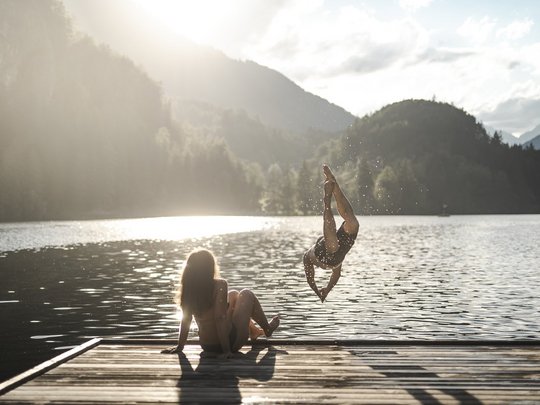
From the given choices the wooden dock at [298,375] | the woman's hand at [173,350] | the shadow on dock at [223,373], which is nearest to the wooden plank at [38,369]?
the wooden dock at [298,375]

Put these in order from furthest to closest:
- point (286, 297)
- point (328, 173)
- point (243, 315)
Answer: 1. point (286, 297)
2. point (328, 173)
3. point (243, 315)

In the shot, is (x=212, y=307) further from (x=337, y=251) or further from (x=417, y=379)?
(x=337, y=251)

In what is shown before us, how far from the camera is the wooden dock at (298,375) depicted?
7938mm

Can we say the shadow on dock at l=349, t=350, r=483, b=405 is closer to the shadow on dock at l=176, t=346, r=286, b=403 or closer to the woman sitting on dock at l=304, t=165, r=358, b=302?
the shadow on dock at l=176, t=346, r=286, b=403

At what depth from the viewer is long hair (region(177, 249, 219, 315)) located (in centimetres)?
980

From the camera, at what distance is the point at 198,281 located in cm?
980

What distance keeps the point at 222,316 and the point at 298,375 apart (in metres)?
1.67

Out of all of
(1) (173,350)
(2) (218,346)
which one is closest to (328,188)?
(2) (218,346)

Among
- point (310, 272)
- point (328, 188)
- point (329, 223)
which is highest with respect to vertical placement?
point (328, 188)

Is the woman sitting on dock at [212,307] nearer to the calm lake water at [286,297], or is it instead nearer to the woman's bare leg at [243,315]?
the woman's bare leg at [243,315]

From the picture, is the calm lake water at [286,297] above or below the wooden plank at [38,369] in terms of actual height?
below

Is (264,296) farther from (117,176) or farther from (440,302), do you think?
(117,176)

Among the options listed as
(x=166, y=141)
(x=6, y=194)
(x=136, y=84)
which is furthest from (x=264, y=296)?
(x=136, y=84)

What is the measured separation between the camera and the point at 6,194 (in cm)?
10812
